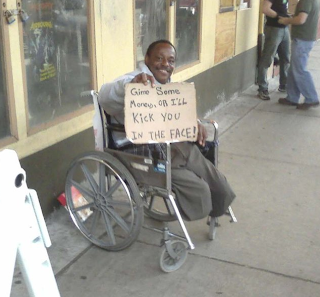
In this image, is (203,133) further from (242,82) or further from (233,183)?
(242,82)

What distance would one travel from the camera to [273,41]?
735 centimetres

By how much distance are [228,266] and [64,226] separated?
3.97 ft

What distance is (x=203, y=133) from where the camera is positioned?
3225mm

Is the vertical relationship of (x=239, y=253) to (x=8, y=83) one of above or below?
below

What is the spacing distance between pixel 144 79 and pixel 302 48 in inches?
175

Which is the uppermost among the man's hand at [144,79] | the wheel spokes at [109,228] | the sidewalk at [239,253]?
the man's hand at [144,79]

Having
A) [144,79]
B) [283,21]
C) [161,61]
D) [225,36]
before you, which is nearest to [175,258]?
[144,79]

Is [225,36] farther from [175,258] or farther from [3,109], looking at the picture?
[175,258]

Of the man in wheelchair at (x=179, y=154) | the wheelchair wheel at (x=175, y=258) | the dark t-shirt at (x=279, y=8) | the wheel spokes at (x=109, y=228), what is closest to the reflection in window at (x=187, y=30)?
the dark t-shirt at (x=279, y=8)

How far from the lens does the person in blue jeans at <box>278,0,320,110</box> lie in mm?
6668

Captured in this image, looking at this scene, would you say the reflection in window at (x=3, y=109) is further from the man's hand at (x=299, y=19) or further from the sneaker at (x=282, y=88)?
the sneaker at (x=282, y=88)

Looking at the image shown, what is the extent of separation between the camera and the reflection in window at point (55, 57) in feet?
11.5

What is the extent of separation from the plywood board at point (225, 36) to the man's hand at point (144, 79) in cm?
379

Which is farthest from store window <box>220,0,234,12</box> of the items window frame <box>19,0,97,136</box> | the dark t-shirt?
window frame <box>19,0,97,136</box>
